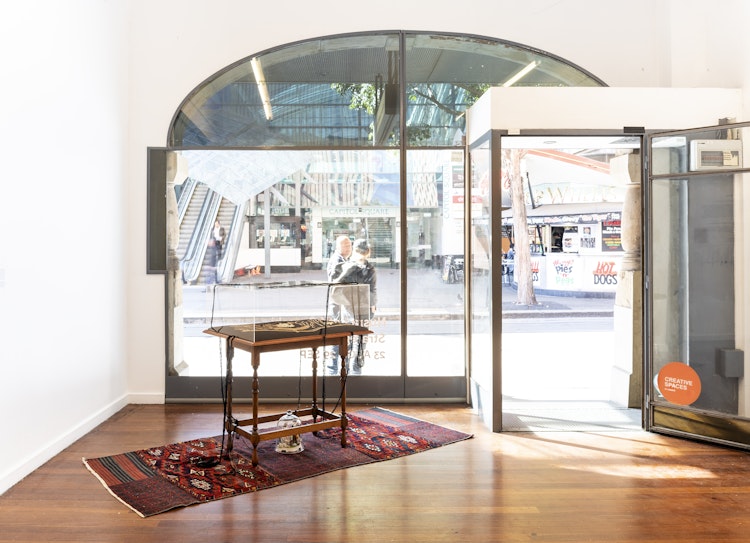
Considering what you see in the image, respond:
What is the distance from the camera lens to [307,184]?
5.73m

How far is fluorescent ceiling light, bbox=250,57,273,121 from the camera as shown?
→ 18.7 feet

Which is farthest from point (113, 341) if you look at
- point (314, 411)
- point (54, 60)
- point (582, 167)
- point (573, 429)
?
point (582, 167)

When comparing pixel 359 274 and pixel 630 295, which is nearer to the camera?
pixel 630 295

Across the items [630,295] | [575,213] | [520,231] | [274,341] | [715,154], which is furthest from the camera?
[575,213]

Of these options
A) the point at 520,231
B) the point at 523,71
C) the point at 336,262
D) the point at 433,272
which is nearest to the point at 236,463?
the point at 336,262

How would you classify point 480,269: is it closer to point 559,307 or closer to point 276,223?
point 276,223

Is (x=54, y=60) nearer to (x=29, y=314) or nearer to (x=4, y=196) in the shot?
(x=4, y=196)

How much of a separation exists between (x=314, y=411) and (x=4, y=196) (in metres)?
2.32

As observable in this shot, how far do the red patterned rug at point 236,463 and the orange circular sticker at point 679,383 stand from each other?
1.48 meters

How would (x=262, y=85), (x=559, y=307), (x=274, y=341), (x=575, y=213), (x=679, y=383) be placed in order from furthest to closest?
(x=575, y=213), (x=559, y=307), (x=262, y=85), (x=679, y=383), (x=274, y=341)

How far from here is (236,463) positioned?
4027mm

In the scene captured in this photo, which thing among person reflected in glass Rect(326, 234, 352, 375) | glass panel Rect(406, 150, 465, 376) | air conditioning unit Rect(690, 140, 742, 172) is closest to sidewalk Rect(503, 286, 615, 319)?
glass panel Rect(406, 150, 465, 376)

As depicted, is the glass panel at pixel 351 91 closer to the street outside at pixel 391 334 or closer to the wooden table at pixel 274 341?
the street outside at pixel 391 334

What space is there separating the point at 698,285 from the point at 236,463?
132 inches
